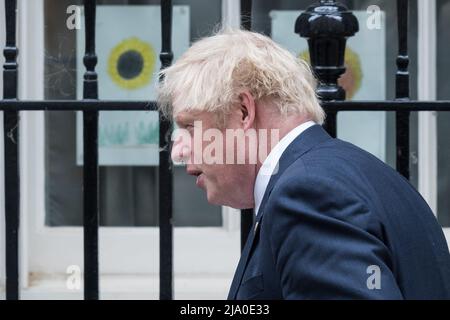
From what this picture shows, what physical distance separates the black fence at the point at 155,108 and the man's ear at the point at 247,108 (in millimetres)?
503

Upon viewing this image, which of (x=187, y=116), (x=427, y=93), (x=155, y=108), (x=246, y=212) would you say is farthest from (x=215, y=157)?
(x=427, y=93)

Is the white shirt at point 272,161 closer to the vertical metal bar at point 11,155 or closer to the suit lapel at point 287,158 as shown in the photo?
the suit lapel at point 287,158

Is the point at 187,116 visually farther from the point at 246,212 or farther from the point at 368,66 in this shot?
the point at 368,66

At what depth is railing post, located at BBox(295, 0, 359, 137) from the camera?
2.58 metres

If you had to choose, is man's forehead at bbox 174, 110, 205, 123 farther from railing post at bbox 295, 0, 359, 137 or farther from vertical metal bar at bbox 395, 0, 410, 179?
vertical metal bar at bbox 395, 0, 410, 179

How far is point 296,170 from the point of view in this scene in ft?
6.40

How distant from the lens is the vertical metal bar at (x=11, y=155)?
2.67 meters

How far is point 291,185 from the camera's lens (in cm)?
190

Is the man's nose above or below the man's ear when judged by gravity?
below

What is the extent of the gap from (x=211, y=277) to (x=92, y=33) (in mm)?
2464

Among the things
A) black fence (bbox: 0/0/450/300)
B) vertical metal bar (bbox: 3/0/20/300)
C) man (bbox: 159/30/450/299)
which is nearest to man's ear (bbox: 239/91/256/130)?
man (bbox: 159/30/450/299)

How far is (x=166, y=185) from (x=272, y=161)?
64 centimetres

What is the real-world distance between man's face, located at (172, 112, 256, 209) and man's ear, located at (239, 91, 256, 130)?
0.01 m
